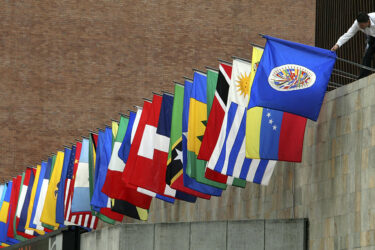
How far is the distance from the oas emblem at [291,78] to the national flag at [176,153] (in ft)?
22.0

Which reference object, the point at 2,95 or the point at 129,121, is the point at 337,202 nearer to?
the point at 129,121

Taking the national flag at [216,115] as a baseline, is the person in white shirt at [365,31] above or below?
above

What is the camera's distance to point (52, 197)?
37.6m

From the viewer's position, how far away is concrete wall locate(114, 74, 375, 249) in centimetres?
2083

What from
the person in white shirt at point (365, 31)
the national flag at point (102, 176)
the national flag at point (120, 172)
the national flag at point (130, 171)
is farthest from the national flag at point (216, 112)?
the national flag at point (102, 176)

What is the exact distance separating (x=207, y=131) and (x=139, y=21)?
107ft

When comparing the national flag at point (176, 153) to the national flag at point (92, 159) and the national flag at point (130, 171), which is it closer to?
the national flag at point (130, 171)

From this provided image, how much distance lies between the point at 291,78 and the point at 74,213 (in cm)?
1541

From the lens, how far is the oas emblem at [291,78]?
20609 millimetres

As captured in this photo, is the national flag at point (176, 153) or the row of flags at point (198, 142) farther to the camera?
the national flag at point (176, 153)

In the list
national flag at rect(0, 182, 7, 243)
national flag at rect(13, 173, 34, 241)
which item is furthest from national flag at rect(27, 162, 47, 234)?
national flag at rect(0, 182, 7, 243)

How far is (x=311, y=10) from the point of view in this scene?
5756 centimetres

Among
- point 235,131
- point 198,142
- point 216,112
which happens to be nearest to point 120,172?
point 198,142

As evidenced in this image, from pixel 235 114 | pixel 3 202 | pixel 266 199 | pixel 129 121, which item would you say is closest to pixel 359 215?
pixel 235 114
